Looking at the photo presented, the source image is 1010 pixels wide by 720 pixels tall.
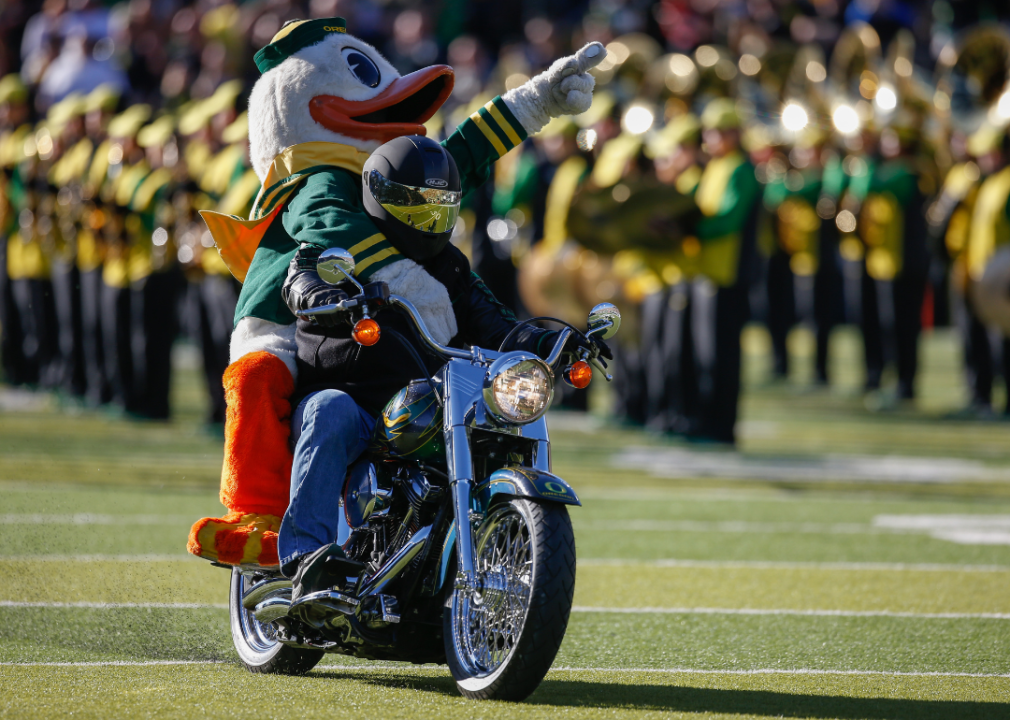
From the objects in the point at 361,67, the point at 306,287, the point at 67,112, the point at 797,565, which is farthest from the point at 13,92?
the point at 306,287

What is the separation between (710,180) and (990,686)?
24.8 feet

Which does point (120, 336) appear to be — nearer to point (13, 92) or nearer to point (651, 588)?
point (13, 92)

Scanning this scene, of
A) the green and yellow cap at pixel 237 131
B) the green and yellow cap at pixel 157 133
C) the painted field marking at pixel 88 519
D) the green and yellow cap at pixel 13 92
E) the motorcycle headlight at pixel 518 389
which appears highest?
the green and yellow cap at pixel 13 92

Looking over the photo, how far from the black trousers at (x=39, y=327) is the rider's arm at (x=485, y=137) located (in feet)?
36.8

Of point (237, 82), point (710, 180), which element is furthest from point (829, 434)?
point (237, 82)

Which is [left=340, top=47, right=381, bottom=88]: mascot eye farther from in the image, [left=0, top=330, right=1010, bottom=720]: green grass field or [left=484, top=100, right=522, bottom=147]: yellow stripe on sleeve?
[left=0, top=330, right=1010, bottom=720]: green grass field

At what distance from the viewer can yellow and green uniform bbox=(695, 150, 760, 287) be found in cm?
1145

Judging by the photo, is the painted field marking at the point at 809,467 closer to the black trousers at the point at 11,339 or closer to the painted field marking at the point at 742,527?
the painted field marking at the point at 742,527

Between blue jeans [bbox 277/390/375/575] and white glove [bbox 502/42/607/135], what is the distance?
1.27m

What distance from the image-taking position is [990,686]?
4.52 m

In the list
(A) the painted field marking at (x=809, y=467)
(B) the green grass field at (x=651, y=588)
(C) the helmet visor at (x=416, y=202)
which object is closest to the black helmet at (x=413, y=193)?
(C) the helmet visor at (x=416, y=202)

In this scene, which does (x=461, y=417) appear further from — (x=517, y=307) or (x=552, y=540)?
(x=517, y=307)

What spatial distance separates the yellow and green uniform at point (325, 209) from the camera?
4.64 metres

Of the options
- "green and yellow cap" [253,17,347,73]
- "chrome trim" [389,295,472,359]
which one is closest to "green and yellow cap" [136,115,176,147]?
"green and yellow cap" [253,17,347,73]
